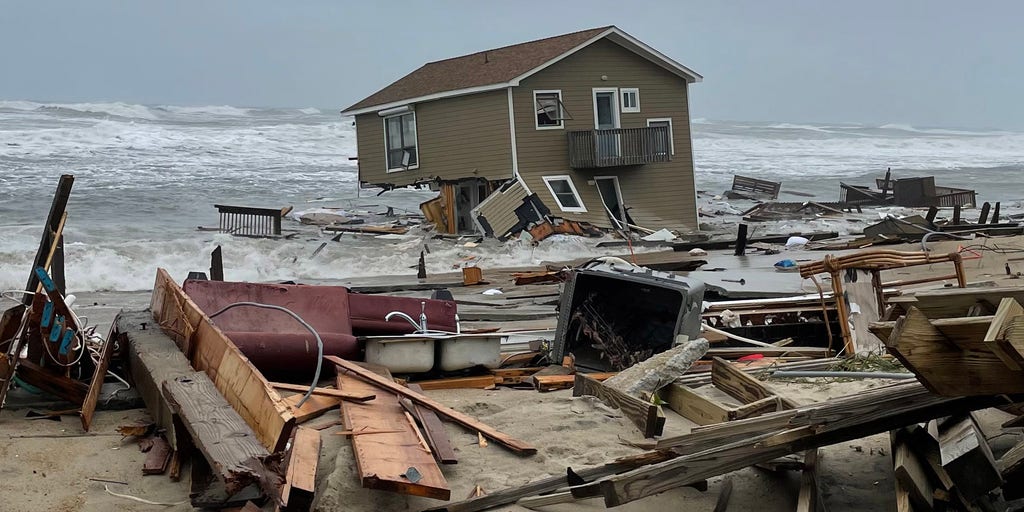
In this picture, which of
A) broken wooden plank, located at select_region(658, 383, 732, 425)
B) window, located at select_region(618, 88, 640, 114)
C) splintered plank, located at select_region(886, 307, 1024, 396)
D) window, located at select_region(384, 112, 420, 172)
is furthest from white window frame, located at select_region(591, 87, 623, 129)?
splintered plank, located at select_region(886, 307, 1024, 396)

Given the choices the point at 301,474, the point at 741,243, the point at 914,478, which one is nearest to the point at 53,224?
the point at 301,474

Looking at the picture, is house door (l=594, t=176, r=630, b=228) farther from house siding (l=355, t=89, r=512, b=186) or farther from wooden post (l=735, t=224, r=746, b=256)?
wooden post (l=735, t=224, r=746, b=256)

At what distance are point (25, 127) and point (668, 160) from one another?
42419 millimetres

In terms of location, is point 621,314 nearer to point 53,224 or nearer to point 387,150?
point 53,224

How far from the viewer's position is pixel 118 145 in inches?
2276

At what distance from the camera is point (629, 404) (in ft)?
21.9

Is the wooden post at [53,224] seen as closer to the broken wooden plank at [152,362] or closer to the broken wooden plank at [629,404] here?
the broken wooden plank at [152,362]

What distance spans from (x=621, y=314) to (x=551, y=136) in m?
21.2

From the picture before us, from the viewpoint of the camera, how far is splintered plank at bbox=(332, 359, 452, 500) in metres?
4.79

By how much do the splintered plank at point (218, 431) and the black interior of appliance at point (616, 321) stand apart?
4315mm

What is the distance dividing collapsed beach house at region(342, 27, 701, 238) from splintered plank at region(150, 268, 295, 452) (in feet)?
69.6

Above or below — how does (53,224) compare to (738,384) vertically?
above

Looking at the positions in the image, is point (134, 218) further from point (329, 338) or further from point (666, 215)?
point (329, 338)

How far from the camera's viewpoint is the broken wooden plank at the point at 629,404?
621 cm
